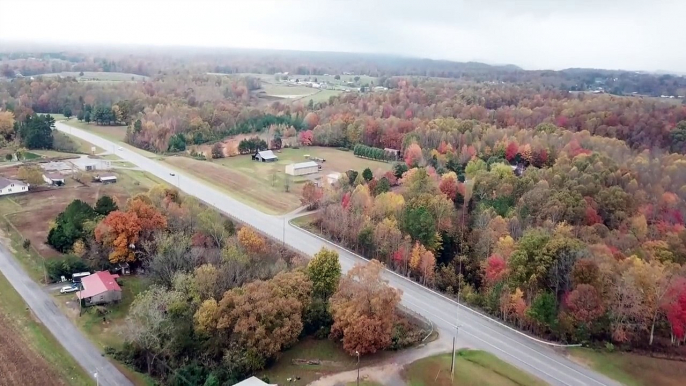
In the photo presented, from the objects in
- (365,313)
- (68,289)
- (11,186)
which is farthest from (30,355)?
(11,186)

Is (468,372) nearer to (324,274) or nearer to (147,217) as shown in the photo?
(324,274)

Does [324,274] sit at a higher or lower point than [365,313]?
higher

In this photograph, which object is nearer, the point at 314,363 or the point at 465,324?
the point at 314,363

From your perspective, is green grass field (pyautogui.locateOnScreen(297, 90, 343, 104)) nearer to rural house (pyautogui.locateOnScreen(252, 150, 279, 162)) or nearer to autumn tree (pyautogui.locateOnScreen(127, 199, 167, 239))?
rural house (pyautogui.locateOnScreen(252, 150, 279, 162))

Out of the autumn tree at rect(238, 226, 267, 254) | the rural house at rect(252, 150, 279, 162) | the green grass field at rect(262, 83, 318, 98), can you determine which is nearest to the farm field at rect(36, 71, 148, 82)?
the green grass field at rect(262, 83, 318, 98)

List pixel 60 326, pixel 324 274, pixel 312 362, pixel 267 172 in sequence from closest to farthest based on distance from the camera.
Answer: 1. pixel 312 362
2. pixel 60 326
3. pixel 324 274
4. pixel 267 172

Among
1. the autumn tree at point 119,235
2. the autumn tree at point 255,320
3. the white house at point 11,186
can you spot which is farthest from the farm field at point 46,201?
the autumn tree at point 255,320

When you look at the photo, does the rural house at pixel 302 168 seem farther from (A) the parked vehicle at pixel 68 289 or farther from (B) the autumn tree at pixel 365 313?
(B) the autumn tree at pixel 365 313
